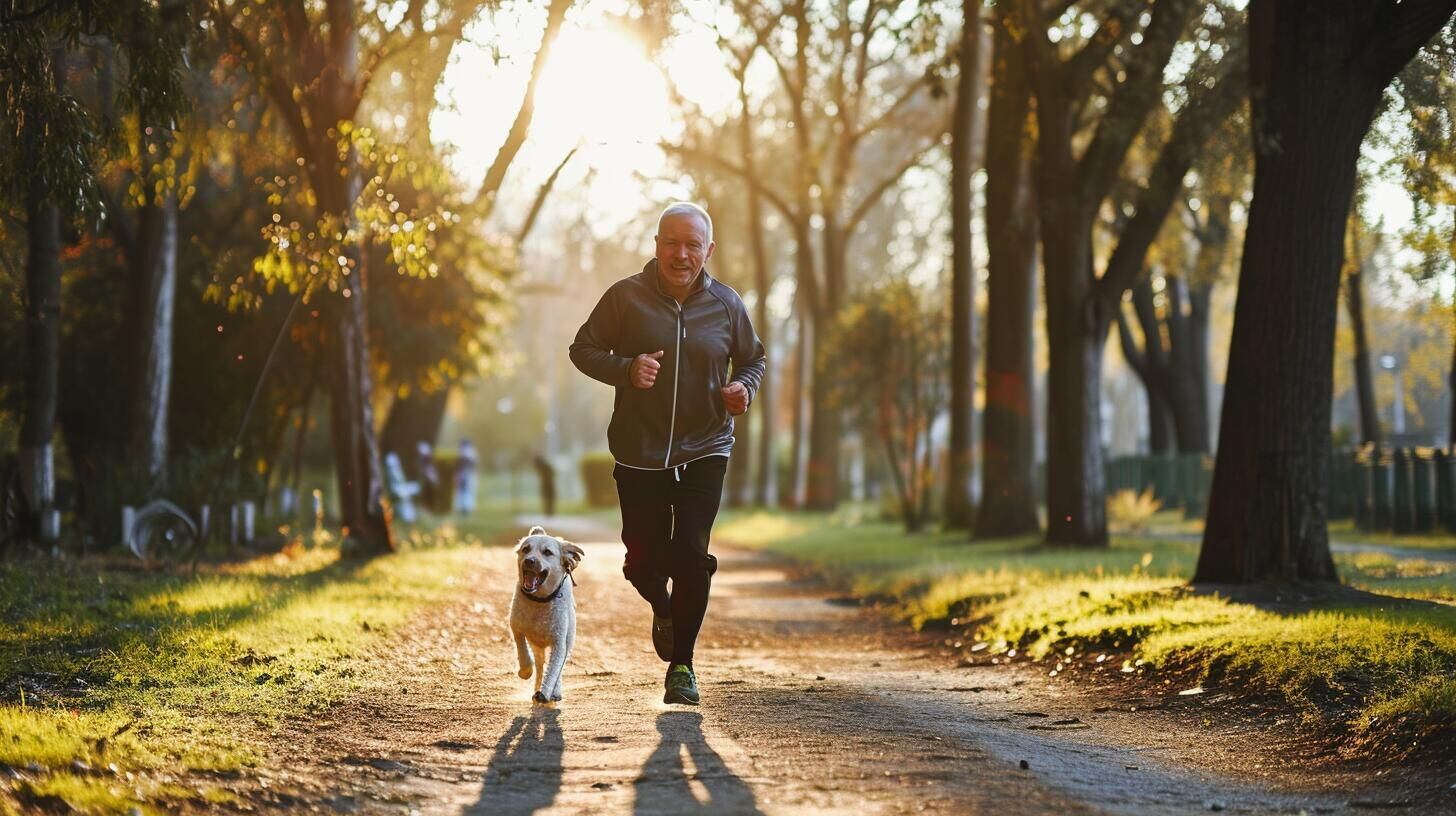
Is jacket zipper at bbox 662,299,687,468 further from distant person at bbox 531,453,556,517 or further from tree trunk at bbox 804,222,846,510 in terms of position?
distant person at bbox 531,453,556,517

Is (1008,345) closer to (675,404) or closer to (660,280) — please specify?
(660,280)

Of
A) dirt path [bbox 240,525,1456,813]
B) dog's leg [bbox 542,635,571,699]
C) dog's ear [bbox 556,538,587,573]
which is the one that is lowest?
dirt path [bbox 240,525,1456,813]

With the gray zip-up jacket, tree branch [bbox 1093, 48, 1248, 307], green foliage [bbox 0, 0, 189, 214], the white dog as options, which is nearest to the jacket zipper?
the gray zip-up jacket

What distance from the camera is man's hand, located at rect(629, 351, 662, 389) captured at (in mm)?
7570

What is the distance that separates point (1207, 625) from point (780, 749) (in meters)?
4.64

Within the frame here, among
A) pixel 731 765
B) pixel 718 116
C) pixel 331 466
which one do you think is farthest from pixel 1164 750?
pixel 331 466

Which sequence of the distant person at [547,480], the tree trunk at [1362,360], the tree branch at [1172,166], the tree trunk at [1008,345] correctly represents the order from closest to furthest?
the tree branch at [1172,166]
the tree trunk at [1008,345]
the tree trunk at [1362,360]
the distant person at [547,480]

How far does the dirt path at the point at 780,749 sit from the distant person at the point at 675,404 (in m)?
0.67

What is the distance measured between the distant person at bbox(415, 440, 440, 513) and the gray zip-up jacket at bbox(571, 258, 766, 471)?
32334mm

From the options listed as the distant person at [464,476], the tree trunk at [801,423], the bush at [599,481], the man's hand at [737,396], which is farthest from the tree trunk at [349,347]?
the bush at [599,481]

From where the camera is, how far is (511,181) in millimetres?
32719

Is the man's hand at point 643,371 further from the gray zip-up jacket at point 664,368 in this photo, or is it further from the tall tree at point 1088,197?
the tall tree at point 1088,197

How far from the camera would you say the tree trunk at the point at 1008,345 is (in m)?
23.0

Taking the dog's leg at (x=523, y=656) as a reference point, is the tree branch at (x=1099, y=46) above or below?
above
